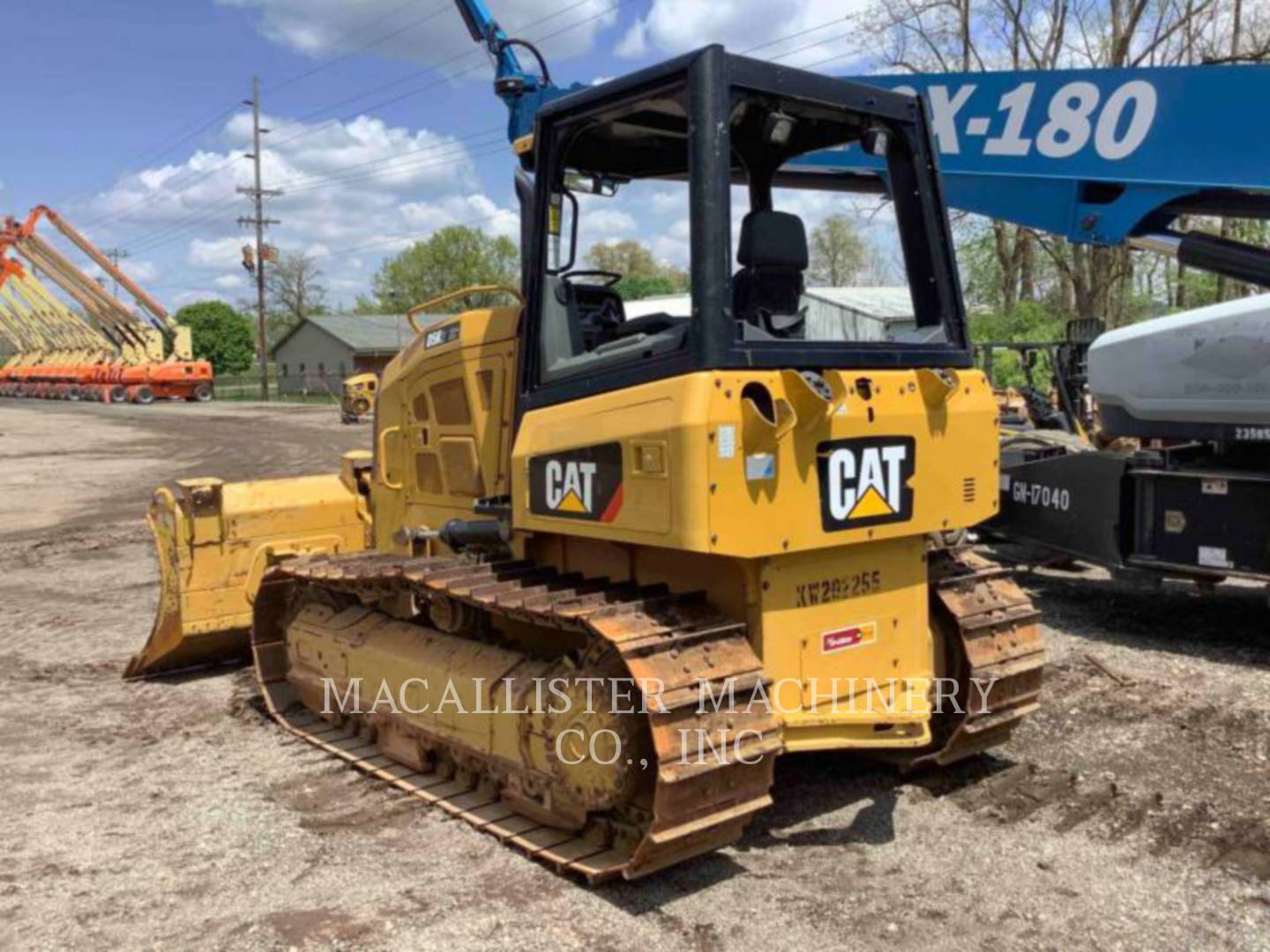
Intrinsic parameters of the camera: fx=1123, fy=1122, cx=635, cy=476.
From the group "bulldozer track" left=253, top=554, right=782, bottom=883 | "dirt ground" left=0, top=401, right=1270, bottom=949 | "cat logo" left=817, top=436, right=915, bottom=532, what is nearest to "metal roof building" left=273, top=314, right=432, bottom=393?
"dirt ground" left=0, top=401, right=1270, bottom=949

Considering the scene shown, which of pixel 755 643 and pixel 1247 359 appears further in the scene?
pixel 1247 359

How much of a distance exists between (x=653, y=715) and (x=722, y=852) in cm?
101

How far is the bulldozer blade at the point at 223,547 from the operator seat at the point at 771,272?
3555 mm

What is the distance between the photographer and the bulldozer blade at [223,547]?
6.56 m

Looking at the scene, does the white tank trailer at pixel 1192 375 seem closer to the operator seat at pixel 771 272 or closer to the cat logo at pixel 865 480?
the cat logo at pixel 865 480

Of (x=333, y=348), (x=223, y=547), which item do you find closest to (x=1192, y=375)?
(x=223, y=547)

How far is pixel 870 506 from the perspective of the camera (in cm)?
398

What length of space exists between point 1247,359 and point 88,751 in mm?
6692

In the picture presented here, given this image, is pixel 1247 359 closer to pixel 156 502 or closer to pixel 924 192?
pixel 924 192

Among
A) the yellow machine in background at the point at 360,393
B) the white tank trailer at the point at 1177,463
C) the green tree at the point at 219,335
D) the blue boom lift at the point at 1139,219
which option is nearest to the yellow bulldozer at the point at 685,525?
the blue boom lift at the point at 1139,219

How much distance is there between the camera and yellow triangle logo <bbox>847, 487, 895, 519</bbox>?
3.94 meters

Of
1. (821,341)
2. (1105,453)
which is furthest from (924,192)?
(1105,453)

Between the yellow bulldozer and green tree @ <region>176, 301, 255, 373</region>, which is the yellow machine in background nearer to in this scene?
the yellow bulldozer

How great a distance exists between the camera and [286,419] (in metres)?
34.4
